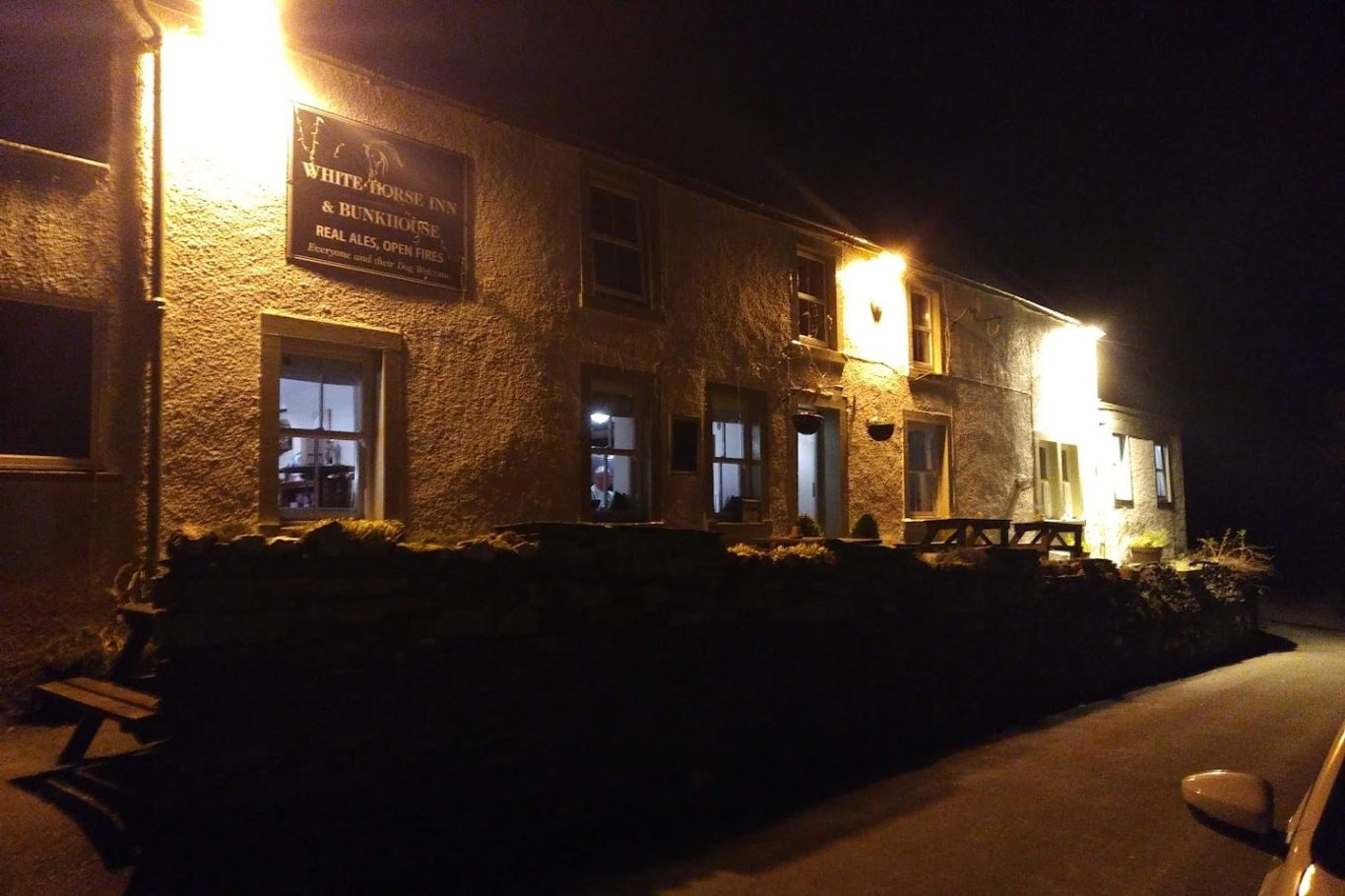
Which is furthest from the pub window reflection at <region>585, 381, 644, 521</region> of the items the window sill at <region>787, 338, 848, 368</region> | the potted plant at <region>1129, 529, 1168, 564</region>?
the potted plant at <region>1129, 529, 1168, 564</region>

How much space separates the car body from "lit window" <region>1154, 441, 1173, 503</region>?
23002 mm

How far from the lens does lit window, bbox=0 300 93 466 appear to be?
751cm

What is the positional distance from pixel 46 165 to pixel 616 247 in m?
5.93

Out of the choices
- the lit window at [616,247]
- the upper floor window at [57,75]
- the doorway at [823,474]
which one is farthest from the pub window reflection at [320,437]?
the doorway at [823,474]

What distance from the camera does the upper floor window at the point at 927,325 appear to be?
1609 cm

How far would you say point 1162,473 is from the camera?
24.4 m

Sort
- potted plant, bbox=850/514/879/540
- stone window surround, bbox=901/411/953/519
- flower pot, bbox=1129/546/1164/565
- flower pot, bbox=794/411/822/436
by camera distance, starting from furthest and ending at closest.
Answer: flower pot, bbox=1129/546/1164/565 → stone window surround, bbox=901/411/953/519 → flower pot, bbox=794/411/822/436 → potted plant, bbox=850/514/879/540

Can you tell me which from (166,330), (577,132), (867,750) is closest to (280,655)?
(166,330)

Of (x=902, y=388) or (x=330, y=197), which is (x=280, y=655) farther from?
(x=902, y=388)

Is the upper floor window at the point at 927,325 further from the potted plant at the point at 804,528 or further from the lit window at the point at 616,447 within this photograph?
the lit window at the point at 616,447

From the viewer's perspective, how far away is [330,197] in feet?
30.0

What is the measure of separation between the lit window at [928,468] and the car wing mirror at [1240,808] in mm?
12867

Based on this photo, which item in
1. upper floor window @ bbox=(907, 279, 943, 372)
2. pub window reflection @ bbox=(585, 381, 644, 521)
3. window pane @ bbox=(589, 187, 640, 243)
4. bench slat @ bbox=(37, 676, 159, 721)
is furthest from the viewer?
upper floor window @ bbox=(907, 279, 943, 372)

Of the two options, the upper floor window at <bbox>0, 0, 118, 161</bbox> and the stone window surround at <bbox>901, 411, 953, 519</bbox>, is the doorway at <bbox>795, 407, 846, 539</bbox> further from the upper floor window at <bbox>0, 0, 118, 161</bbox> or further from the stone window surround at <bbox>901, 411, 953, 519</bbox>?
the upper floor window at <bbox>0, 0, 118, 161</bbox>
